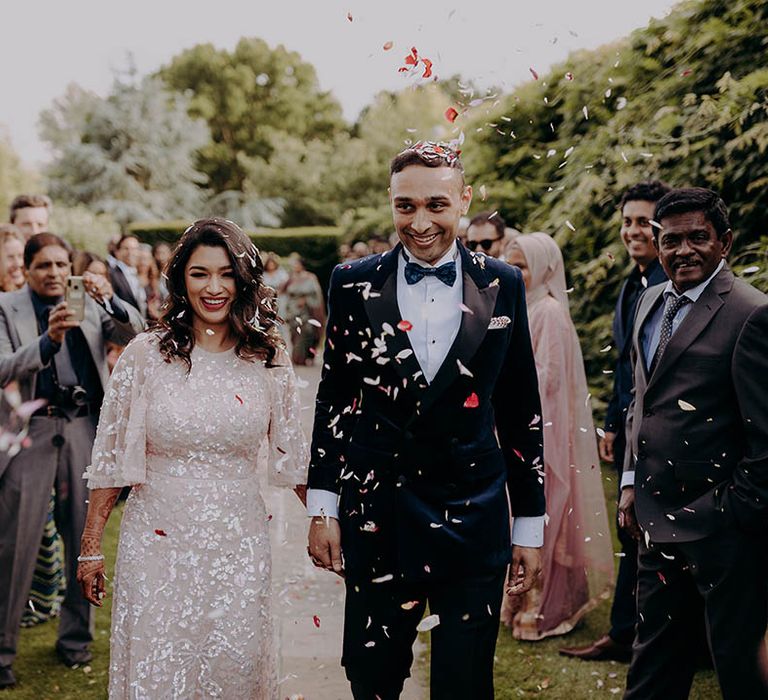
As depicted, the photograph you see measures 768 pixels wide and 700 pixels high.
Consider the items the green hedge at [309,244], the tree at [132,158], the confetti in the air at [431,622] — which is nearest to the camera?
the confetti in the air at [431,622]

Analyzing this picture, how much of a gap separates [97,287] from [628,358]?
2.68 metres

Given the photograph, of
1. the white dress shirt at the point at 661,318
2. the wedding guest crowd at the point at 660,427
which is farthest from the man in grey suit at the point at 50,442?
the white dress shirt at the point at 661,318

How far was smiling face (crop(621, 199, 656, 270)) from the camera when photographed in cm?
479

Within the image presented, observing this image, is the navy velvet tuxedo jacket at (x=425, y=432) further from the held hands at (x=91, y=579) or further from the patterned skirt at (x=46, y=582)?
the patterned skirt at (x=46, y=582)

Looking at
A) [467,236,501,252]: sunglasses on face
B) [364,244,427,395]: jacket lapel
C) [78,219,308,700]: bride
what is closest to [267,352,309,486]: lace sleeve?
[78,219,308,700]: bride

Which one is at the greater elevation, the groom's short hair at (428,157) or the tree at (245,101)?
the tree at (245,101)

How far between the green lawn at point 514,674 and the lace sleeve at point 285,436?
145 cm

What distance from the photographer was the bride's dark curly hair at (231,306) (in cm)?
337

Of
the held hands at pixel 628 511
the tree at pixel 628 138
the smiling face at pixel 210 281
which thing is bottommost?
the held hands at pixel 628 511

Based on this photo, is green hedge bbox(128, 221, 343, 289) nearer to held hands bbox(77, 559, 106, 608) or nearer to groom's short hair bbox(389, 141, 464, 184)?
held hands bbox(77, 559, 106, 608)

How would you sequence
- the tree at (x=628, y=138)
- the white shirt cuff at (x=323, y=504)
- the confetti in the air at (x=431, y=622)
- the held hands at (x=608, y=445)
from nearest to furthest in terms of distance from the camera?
1. the confetti in the air at (x=431, y=622)
2. the white shirt cuff at (x=323, y=504)
3. the held hands at (x=608, y=445)
4. the tree at (x=628, y=138)

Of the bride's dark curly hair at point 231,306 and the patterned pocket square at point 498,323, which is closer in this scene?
the patterned pocket square at point 498,323

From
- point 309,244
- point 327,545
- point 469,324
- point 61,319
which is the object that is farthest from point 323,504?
point 309,244

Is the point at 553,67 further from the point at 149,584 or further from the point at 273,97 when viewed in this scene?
the point at 273,97
